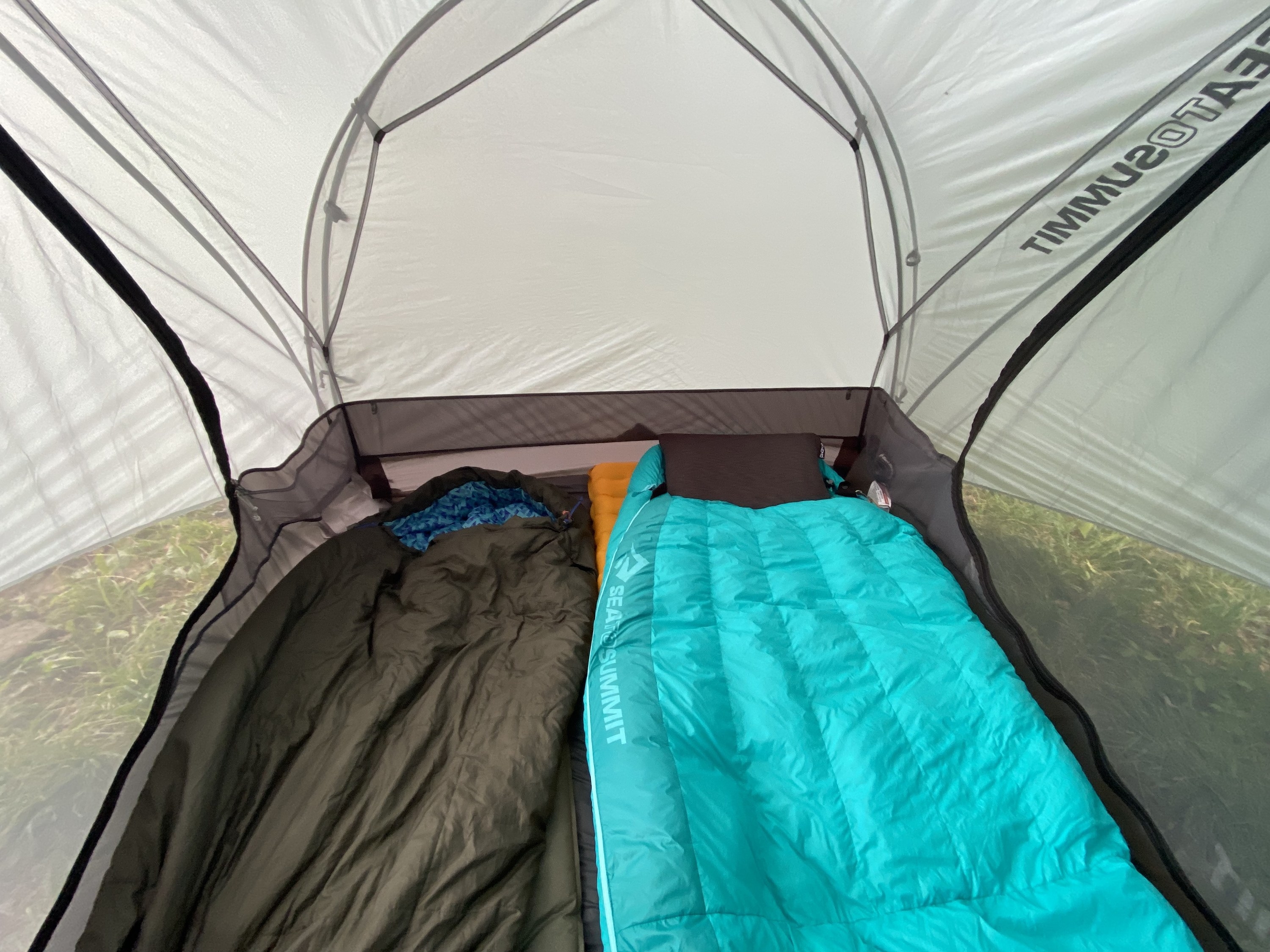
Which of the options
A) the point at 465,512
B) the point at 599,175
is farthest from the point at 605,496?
the point at 599,175

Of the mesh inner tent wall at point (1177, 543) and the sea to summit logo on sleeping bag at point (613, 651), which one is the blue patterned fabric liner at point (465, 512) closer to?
the sea to summit logo on sleeping bag at point (613, 651)

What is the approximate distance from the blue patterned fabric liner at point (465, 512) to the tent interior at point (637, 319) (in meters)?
0.07

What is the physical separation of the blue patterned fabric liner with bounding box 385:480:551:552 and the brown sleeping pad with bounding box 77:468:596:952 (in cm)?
21

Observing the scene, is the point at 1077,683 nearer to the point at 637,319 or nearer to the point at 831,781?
the point at 831,781

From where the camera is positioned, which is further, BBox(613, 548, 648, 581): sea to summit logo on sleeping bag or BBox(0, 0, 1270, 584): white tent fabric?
BBox(613, 548, 648, 581): sea to summit logo on sleeping bag

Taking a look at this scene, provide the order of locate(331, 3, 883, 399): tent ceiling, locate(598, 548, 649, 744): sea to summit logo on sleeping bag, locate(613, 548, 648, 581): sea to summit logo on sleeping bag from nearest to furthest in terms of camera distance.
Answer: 1. locate(598, 548, 649, 744): sea to summit logo on sleeping bag
2. locate(613, 548, 648, 581): sea to summit logo on sleeping bag
3. locate(331, 3, 883, 399): tent ceiling

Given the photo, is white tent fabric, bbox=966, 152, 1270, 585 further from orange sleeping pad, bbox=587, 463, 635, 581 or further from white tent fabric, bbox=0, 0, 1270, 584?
orange sleeping pad, bbox=587, 463, 635, 581

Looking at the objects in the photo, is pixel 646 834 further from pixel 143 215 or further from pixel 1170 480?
pixel 143 215

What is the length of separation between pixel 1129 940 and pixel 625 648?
841 mm

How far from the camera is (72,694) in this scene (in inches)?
40.3

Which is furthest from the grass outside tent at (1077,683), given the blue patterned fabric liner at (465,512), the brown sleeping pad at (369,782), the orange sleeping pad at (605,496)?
the orange sleeping pad at (605,496)

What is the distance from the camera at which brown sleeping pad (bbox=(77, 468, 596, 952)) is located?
937mm

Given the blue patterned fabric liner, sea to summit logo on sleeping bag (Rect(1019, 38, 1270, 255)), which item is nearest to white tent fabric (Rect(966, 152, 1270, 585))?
sea to summit logo on sleeping bag (Rect(1019, 38, 1270, 255))

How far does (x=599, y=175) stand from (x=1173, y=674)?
5.46ft
